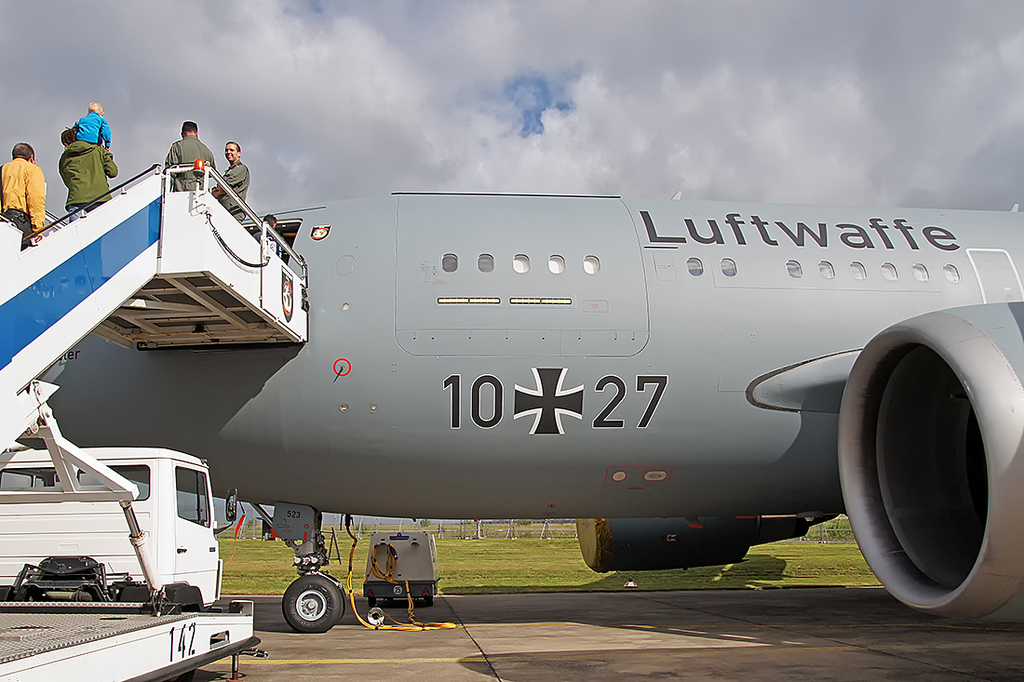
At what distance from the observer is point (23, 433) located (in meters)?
5.91

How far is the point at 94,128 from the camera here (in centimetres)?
812

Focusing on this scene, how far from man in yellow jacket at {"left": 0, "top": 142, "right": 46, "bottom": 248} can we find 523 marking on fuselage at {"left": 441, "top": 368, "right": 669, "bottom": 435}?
4.17m

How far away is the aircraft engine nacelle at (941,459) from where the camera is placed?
20.5ft

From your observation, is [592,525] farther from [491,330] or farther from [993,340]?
[993,340]

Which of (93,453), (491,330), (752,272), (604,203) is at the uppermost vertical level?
(604,203)

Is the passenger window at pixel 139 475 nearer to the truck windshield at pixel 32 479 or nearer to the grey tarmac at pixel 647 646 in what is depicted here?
the truck windshield at pixel 32 479

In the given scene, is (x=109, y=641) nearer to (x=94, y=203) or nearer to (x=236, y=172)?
(x=94, y=203)

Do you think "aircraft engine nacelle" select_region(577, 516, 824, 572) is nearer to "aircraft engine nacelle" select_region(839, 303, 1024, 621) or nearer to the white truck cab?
"aircraft engine nacelle" select_region(839, 303, 1024, 621)

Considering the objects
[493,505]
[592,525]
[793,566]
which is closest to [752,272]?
[493,505]

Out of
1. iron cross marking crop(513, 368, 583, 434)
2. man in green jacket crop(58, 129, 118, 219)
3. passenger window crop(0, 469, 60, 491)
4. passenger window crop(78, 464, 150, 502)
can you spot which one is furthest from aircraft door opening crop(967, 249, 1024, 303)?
passenger window crop(0, 469, 60, 491)

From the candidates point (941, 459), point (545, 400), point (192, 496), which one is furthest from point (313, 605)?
point (941, 459)

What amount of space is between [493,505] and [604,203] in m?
3.96

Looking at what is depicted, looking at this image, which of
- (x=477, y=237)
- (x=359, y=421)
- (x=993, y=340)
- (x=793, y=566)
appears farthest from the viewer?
(x=793, y=566)

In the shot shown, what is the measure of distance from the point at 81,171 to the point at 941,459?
29.8ft
